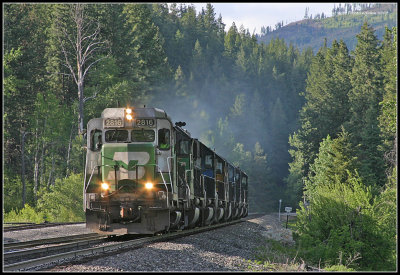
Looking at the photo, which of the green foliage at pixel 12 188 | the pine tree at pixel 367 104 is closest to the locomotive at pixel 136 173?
the green foliage at pixel 12 188

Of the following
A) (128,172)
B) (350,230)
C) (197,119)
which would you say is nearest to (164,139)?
(128,172)

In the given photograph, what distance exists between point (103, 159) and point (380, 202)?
40.4 feet

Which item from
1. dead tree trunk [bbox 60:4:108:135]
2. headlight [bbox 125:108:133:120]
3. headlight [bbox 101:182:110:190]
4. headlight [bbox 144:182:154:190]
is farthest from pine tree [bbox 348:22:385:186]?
headlight [bbox 101:182:110:190]

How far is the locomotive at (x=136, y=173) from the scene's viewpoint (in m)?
15.7

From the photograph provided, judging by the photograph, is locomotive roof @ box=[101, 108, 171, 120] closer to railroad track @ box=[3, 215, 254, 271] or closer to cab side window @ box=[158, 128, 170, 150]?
cab side window @ box=[158, 128, 170, 150]

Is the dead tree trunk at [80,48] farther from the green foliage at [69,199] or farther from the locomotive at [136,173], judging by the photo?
the locomotive at [136,173]

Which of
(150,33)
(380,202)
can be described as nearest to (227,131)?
(150,33)

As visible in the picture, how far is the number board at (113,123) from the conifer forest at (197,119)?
0.73 m

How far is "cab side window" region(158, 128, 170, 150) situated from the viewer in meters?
16.6

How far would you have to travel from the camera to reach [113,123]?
54.6ft

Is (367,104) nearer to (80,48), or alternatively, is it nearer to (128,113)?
(80,48)

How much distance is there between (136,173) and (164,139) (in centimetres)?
136

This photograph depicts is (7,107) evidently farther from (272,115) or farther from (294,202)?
(272,115)


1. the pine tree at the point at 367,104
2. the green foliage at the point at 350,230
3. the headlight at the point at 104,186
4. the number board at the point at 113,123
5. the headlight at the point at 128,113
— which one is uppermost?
the pine tree at the point at 367,104
